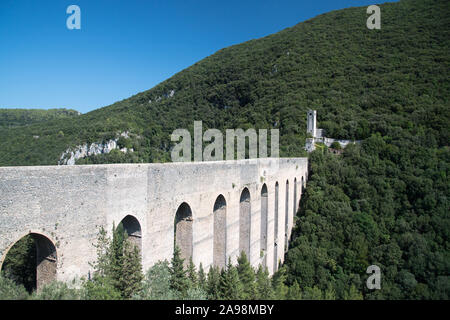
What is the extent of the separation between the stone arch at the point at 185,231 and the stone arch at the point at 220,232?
2.71 meters

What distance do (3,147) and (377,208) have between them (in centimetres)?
5719

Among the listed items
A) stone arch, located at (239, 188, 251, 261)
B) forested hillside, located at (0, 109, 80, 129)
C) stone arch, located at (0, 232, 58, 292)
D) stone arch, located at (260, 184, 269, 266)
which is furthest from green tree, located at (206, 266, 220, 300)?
forested hillside, located at (0, 109, 80, 129)

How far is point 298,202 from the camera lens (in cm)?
2828

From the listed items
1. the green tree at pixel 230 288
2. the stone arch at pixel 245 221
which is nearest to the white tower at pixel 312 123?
the stone arch at pixel 245 221

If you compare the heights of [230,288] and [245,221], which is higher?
[245,221]

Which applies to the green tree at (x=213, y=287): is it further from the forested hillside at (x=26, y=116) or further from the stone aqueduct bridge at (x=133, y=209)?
the forested hillside at (x=26, y=116)

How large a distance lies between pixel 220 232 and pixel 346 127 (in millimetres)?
28386

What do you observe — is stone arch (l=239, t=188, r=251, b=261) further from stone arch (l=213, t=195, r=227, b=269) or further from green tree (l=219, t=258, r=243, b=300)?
green tree (l=219, t=258, r=243, b=300)

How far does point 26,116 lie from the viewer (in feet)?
286

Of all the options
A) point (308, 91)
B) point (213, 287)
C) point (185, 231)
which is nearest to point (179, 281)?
point (213, 287)

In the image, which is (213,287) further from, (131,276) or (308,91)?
(308,91)

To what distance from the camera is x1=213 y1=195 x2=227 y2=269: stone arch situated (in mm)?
14336
